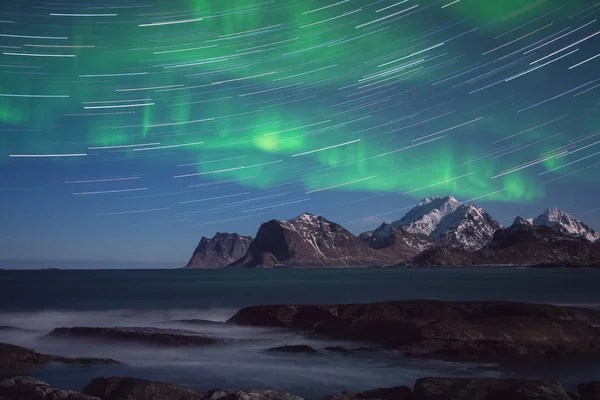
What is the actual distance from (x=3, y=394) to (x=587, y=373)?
22.7 meters

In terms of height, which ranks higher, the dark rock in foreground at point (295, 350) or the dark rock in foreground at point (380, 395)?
the dark rock in foreground at point (295, 350)

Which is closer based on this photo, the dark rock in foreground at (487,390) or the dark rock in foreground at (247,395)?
the dark rock in foreground at (247,395)

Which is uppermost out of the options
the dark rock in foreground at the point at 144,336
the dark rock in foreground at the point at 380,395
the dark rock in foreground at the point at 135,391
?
the dark rock in foreground at the point at 144,336

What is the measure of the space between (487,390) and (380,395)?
3.23m

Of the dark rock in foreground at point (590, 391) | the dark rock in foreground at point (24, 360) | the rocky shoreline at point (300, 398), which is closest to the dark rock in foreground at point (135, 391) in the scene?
the rocky shoreline at point (300, 398)

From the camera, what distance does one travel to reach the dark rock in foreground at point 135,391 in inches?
647

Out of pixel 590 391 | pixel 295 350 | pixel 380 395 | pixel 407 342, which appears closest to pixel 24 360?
pixel 295 350

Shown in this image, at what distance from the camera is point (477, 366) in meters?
24.8

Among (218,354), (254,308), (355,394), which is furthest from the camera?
(254,308)

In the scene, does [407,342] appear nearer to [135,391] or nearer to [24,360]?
[135,391]

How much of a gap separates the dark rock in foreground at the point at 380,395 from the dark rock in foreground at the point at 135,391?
4152mm

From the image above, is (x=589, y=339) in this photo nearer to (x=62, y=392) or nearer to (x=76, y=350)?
(x=62, y=392)

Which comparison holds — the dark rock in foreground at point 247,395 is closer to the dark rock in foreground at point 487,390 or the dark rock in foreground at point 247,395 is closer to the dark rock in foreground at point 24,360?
the dark rock in foreground at point 487,390

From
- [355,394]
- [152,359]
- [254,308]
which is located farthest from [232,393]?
[254,308]
